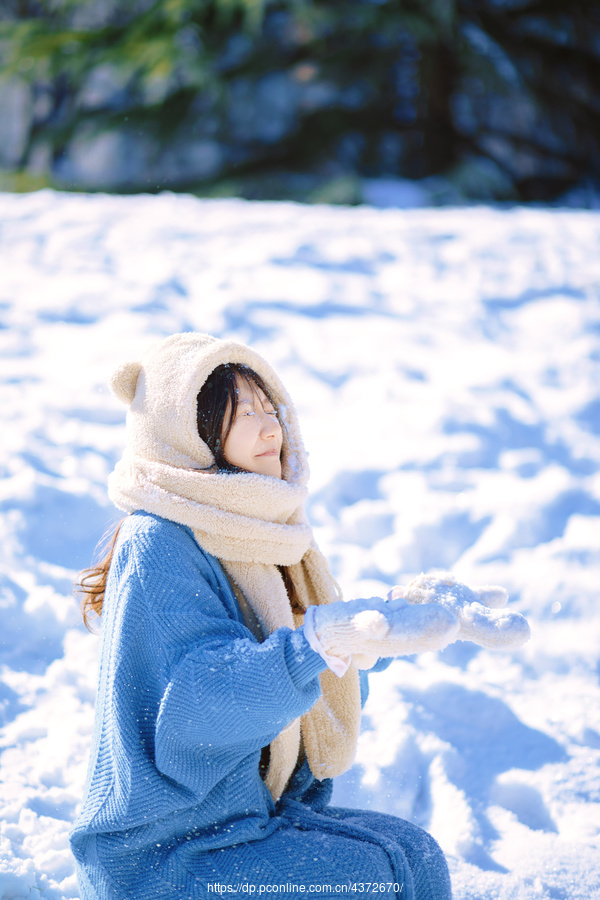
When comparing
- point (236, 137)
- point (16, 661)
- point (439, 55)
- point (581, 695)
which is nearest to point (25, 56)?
point (236, 137)

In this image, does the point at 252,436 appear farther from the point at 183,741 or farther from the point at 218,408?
the point at 183,741

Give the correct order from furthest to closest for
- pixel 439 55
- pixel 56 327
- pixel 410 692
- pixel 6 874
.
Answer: pixel 439 55 → pixel 56 327 → pixel 410 692 → pixel 6 874

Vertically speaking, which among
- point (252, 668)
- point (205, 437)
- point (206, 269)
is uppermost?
point (205, 437)

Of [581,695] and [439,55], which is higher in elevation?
[439,55]

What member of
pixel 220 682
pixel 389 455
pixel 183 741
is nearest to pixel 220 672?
pixel 220 682

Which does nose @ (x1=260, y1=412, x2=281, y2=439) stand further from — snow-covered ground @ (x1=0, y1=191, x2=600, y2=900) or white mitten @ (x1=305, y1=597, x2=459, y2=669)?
snow-covered ground @ (x1=0, y1=191, x2=600, y2=900)

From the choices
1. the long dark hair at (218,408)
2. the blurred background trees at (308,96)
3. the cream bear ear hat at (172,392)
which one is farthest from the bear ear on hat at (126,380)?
the blurred background trees at (308,96)

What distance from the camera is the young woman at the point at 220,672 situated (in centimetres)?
127

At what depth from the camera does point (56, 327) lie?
4258 mm

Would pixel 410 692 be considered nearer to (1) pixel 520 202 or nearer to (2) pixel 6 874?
(2) pixel 6 874

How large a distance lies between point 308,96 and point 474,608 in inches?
338

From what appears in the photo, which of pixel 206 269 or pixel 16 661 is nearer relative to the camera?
pixel 16 661

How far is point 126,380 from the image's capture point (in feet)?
5.24

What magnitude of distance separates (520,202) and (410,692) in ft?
25.0
